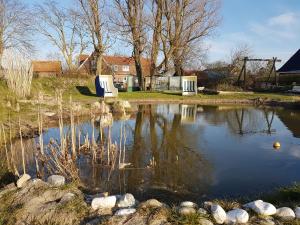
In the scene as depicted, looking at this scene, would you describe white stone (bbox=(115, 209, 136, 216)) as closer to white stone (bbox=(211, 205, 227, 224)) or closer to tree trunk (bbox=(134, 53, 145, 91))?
white stone (bbox=(211, 205, 227, 224))

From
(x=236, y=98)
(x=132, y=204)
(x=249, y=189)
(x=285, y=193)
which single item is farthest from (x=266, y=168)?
(x=236, y=98)

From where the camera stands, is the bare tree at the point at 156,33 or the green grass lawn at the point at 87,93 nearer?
the green grass lawn at the point at 87,93

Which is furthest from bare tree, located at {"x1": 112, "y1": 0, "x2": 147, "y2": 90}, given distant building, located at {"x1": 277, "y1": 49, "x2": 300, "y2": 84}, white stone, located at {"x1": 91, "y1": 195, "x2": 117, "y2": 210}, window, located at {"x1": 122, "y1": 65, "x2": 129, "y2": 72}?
window, located at {"x1": 122, "y1": 65, "x2": 129, "y2": 72}

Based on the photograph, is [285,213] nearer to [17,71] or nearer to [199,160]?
[199,160]

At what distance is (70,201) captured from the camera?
4102 mm

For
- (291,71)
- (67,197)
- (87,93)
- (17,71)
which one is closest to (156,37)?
(87,93)

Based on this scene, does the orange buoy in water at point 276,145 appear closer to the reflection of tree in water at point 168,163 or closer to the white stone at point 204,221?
the reflection of tree in water at point 168,163

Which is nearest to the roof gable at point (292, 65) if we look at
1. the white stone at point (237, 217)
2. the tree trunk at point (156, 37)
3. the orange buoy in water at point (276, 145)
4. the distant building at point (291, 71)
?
the distant building at point (291, 71)

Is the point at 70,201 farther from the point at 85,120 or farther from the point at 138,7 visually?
the point at 138,7

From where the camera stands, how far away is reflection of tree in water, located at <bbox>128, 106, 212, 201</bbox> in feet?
18.9

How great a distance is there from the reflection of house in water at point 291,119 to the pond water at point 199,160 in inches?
1.4

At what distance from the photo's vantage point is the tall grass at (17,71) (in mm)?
12742

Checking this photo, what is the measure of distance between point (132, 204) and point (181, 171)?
2.54 meters

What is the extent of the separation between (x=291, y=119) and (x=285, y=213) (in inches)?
440
